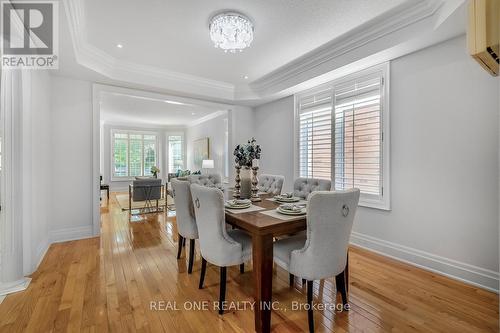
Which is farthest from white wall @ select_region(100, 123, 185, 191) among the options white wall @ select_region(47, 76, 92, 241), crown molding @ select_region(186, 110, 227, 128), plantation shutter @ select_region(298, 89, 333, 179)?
plantation shutter @ select_region(298, 89, 333, 179)

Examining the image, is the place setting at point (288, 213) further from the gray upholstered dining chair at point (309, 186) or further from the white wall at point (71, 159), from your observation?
the white wall at point (71, 159)

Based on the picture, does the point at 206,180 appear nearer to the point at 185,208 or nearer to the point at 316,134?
the point at 185,208

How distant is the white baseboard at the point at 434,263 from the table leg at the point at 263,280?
6.60 ft

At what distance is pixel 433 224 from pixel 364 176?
2.99ft

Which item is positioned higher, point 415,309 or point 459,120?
point 459,120

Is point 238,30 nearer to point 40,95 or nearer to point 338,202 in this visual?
point 338,202

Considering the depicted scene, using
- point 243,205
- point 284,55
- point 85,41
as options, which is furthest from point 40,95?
point 284,55

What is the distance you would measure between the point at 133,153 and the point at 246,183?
7798 millimetres

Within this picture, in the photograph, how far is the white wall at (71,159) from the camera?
3359mm

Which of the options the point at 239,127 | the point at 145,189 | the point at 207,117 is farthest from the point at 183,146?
the point at 239,127

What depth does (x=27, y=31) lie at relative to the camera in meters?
2.20

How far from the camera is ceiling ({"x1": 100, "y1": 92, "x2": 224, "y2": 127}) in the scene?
18.4ft

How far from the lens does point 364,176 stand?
3121mm

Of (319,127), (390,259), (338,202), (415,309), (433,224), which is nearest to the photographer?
(338,202)
